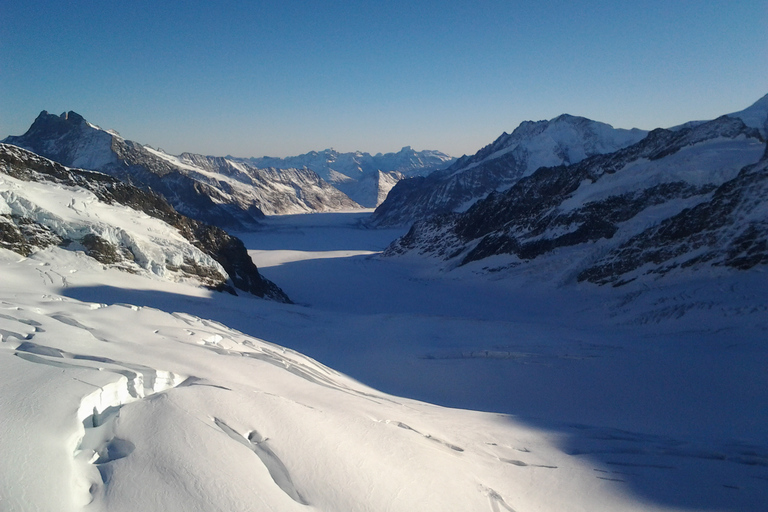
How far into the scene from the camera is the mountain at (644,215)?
2802cm

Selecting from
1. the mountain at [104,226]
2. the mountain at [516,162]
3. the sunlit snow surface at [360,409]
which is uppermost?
the mountain at [516,162]

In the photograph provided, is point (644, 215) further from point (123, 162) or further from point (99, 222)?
point (123, 162)

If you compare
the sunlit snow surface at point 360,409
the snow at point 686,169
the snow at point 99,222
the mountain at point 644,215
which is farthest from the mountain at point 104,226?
the snow at point 686,169

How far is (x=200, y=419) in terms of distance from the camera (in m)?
5.89

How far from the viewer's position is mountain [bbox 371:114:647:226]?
12738 centimetres

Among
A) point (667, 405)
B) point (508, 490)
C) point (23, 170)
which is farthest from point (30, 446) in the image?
point (23, 170)

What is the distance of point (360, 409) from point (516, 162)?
136791 mm

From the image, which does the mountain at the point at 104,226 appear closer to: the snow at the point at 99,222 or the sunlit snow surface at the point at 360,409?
the snow at the point at 99,222

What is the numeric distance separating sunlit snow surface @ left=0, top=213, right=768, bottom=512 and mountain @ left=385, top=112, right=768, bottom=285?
249 inches

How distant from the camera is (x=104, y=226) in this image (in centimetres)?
2316

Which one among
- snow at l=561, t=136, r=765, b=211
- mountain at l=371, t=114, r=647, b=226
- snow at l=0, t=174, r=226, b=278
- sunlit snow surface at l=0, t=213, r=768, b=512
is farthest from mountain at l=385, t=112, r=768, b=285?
mountain at l=371, t=114, r=647, b=226

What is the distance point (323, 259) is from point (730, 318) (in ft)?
174

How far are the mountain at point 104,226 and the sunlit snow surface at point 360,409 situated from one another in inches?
49.9

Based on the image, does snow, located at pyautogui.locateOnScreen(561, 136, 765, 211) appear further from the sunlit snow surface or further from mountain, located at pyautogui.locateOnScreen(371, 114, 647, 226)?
mountain, located at pyautogui.locateOnScreen(371, 114, 647, 226)
